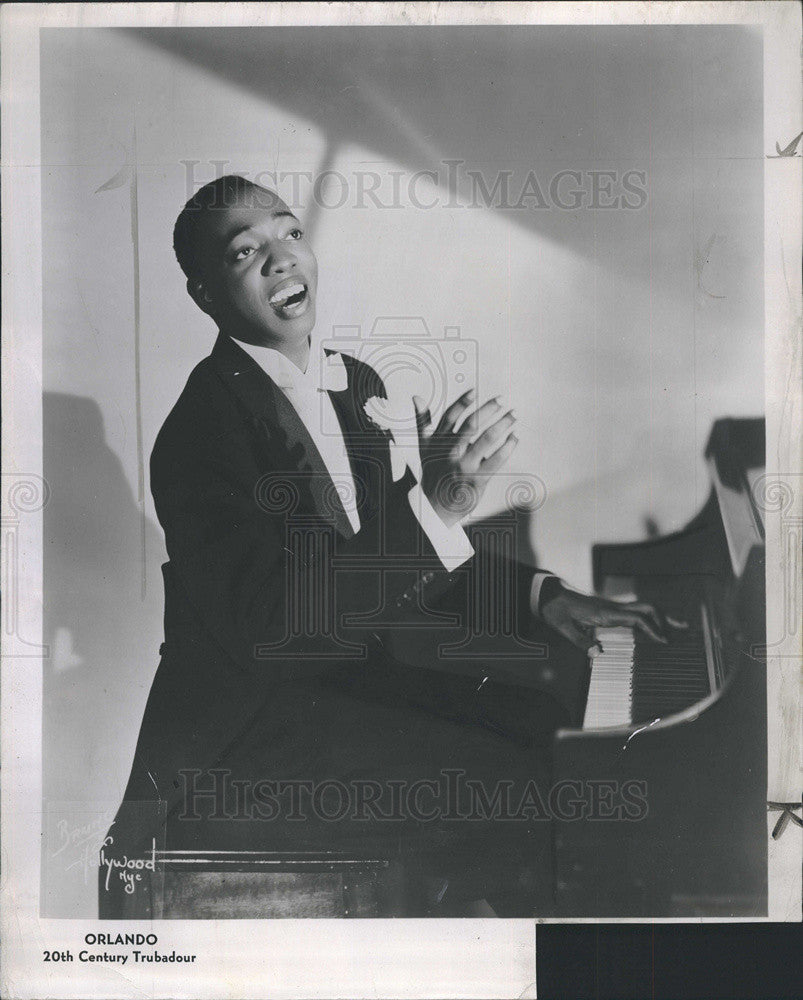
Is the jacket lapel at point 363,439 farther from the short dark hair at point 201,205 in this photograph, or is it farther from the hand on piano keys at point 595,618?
the hand on piano keys at point 595,618

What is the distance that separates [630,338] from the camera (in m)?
3.09

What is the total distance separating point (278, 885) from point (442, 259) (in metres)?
2.13

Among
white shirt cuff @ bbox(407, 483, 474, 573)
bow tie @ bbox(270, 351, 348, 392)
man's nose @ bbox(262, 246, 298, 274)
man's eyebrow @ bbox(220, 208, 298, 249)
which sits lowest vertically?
white shirt cuff @ bbox(407, 483, 474, 573)

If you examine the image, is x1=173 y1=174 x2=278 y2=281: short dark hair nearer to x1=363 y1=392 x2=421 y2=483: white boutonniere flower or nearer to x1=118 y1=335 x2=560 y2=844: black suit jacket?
x1=118 y1=335 x2=560 y2=844: black suit jacket

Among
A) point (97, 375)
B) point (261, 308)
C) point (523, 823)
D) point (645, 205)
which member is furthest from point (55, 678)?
point (645, 205)

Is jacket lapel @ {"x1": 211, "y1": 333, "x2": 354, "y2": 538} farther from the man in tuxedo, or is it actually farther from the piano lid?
the piano lid

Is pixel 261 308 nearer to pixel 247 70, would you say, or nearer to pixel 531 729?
pixel 247 70

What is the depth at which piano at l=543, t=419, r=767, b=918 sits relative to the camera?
10.1ft

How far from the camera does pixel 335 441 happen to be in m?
3.08

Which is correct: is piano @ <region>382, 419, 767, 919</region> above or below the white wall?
below

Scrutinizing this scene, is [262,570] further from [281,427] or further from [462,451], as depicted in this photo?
[462,451]

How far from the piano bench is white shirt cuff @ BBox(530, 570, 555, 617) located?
961mm

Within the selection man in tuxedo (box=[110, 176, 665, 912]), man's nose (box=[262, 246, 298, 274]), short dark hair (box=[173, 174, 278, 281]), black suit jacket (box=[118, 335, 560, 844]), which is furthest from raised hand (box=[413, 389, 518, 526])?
short dark hair (box=[173, 174, 278, 281])

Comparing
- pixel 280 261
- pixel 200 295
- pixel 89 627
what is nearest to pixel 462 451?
pixel 280 261
